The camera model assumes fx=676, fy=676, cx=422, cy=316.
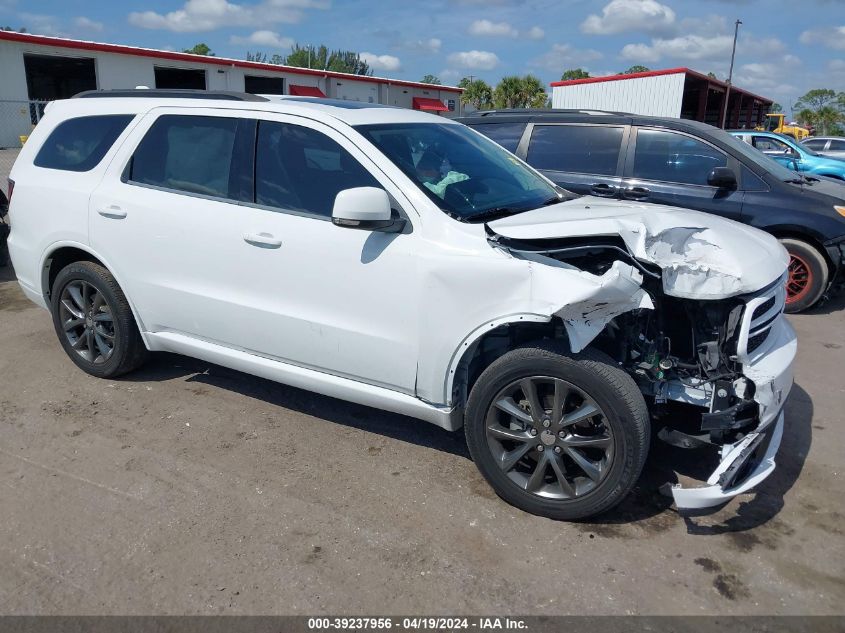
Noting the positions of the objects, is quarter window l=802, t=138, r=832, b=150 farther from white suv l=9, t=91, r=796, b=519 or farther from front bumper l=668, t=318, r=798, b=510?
front bumper l=668, t=318, r=798, b=510

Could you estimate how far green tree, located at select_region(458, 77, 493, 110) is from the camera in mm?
50781

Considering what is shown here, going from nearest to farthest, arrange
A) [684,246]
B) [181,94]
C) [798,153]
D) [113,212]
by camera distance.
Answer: [684,246] → [113,212] → [181,94] → [798,153]

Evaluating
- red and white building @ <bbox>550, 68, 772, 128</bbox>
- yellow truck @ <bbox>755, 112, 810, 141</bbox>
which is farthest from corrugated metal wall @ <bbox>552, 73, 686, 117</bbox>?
yellow truck @ <bbox>755, 112, 810, 141</bbox>

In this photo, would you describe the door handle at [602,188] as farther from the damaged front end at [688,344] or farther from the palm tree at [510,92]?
the palm tree at [510,92]

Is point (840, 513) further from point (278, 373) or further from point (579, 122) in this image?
point (579, 122)

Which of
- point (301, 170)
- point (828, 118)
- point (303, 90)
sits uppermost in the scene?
point (303, 90)

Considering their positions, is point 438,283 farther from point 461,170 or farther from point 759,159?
point 759,159

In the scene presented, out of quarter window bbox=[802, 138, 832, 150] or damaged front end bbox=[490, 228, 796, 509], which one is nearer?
damaged front end bbox=[490, 228, 796, 509]

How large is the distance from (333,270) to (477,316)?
83cm

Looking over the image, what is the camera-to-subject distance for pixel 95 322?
4688 mm

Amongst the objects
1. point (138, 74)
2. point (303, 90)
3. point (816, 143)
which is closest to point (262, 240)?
point (816, 143)

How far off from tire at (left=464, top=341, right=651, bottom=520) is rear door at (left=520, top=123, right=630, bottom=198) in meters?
4.12

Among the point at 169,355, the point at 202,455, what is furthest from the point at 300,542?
the point at 169,355

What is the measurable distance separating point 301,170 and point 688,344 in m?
2.21
